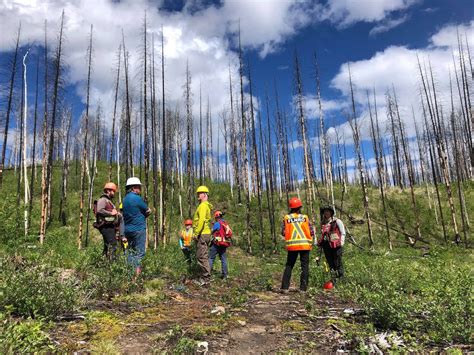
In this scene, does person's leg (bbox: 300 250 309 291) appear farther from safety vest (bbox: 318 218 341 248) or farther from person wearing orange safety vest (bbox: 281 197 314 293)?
safety vest (bbox: 318 218 341 248)

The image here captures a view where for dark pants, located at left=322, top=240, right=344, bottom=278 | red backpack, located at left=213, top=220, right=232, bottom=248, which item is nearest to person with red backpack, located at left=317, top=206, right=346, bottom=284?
dark pants, located at left=322, top=240, right=344, bottom=278

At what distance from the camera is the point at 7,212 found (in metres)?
6.22

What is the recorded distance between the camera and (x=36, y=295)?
3818mm

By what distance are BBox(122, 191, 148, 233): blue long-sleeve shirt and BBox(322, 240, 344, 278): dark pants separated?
4.25m

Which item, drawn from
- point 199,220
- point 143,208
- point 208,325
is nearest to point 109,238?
point 143,208

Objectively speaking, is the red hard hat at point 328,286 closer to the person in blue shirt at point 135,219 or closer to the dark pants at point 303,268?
the dark pants at point 303,268

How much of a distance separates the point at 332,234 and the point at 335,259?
627 millimetres

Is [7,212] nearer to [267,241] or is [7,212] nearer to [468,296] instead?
[468,296]

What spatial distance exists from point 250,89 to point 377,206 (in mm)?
15466

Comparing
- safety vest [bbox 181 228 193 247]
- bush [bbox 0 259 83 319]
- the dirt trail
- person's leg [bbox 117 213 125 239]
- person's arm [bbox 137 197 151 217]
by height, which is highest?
person's arm [bbox 137 197 151 217]

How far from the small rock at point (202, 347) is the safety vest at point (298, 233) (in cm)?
356

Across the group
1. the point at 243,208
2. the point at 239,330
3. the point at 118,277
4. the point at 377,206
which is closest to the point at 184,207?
the point at 243,208

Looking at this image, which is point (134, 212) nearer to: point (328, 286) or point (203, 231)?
point (203, 231)

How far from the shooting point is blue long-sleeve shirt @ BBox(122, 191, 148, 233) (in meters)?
6.41
